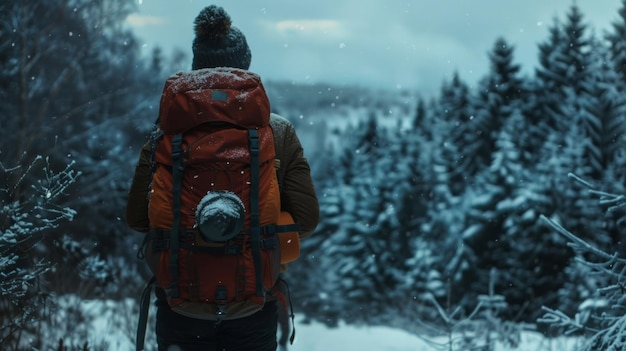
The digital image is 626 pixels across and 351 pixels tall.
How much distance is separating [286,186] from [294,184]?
0.03 metres

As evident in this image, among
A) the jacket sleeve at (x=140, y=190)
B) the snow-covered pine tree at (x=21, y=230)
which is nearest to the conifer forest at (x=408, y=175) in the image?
the snow-covered pine tree at (x=21, y=230)

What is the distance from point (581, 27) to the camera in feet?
96.2

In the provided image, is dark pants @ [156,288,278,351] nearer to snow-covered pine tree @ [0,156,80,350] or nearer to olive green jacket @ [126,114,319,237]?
olive green jacket @ [126,114,319,237]

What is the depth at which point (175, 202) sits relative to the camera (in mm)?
→ 2092

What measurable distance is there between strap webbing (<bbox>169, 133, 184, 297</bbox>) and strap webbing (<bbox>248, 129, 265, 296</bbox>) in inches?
8.0

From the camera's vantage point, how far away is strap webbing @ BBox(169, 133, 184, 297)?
209 centimetres

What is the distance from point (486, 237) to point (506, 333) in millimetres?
22237

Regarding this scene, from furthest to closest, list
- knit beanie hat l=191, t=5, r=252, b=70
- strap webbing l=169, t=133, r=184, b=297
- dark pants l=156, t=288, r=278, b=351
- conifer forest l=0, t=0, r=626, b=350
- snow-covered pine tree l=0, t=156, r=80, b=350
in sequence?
1. conifer forest l=0, t=0, r=626, b=350
2. snow-covered pine tree l=0, t=156, r=80, b=350
3. knit beanie hat l=191, t=5, r=252, b=70
4. dark pants l=156, t=288, r=278, b=351
5. strap webbing l=169, t=133, r=184, b=297

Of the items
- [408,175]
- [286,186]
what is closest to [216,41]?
[286,186]

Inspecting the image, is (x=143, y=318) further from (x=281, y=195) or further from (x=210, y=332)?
(x=281, y=195)

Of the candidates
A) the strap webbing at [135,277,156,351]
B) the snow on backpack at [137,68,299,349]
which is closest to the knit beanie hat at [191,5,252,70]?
the snow on backpack at [137,68,299,349]

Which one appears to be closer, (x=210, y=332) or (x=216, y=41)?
(x=210, y=332)

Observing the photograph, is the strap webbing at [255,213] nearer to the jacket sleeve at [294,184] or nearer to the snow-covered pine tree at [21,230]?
the jacket sleeve at [294,184]

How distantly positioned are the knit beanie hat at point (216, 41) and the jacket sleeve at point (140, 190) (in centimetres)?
36
